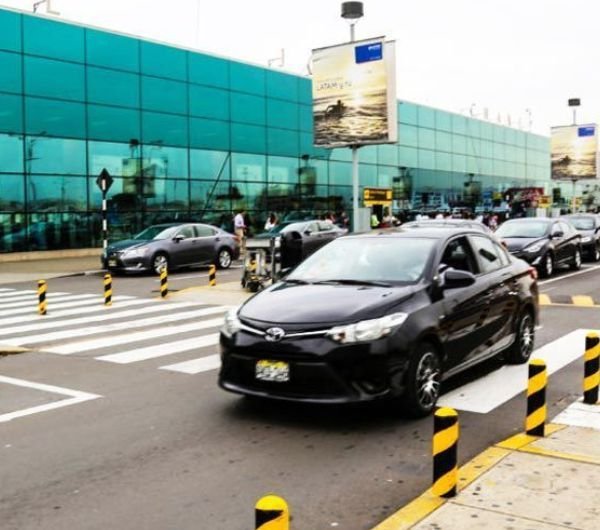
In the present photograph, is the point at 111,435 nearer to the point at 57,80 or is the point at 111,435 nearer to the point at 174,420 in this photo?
the point at 174,420

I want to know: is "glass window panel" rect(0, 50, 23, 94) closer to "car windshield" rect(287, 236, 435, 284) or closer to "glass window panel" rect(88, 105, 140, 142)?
"glass window panel" rect(88, 105, 140, 142)

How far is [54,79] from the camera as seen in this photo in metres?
28.2

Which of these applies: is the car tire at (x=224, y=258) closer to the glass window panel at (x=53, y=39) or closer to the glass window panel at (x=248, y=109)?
the glass window panel at (x=53, y=39)

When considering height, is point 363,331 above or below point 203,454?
above

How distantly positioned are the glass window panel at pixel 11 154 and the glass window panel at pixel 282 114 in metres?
15.0

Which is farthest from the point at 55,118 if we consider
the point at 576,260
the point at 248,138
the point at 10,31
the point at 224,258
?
the point at 576,260

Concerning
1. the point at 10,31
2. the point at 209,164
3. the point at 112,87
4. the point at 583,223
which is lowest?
the point at 583,223

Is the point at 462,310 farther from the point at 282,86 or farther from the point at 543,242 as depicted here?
the point at 282,86

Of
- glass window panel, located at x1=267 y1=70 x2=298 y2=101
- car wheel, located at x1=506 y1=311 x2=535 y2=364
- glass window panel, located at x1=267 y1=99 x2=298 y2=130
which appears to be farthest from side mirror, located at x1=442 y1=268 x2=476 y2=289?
glass window panel, located at x1=267 y1=70 x2=298 y2=101

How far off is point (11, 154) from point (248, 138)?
1354 cm

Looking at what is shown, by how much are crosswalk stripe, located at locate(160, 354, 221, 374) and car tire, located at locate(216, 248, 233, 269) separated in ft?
46.3

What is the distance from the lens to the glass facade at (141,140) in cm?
2714

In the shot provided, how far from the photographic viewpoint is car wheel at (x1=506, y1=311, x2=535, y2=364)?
27.0ft

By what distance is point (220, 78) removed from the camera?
35.6 metres
